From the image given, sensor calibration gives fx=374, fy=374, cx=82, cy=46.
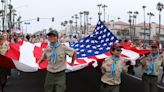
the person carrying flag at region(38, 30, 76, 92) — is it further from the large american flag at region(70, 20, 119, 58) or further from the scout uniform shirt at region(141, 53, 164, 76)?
the large american flag at region(70, 20, 119, 58)

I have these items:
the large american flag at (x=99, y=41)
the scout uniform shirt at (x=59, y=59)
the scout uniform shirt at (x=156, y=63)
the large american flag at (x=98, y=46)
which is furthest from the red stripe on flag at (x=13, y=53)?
the scout uniform shirt at (x=156, y=63)

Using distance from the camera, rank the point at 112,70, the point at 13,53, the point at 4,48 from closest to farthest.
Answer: the point at 112,70
the point at 13,53
the point at 4,48

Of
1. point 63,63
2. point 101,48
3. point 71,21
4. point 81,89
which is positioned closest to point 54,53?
point 63,63

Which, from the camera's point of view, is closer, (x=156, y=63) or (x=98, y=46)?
(x=156, y=63)

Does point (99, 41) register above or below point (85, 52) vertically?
above

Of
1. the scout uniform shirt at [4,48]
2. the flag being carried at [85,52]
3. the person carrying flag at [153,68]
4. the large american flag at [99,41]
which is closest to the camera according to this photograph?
the person carrying flag at [153,68]

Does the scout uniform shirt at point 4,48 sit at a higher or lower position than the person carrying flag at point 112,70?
higher

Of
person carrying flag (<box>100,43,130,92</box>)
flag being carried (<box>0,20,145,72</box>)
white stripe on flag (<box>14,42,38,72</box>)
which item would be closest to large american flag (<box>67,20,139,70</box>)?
flag being carried (<box>0,20,145,72</box>)

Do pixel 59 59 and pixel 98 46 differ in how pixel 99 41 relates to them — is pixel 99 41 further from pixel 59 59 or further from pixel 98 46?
pixel 59 59

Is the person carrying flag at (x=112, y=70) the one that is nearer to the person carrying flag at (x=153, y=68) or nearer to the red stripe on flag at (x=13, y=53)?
the person carrying flag at (x=153, y=68)

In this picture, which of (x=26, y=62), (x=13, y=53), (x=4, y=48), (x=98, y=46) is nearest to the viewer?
(x=26, y=62)

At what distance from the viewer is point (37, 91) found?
9.23 m

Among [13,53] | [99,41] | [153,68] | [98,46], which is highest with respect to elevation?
[99,41]

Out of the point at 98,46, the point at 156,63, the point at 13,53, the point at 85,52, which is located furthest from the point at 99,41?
the point at 156,63
